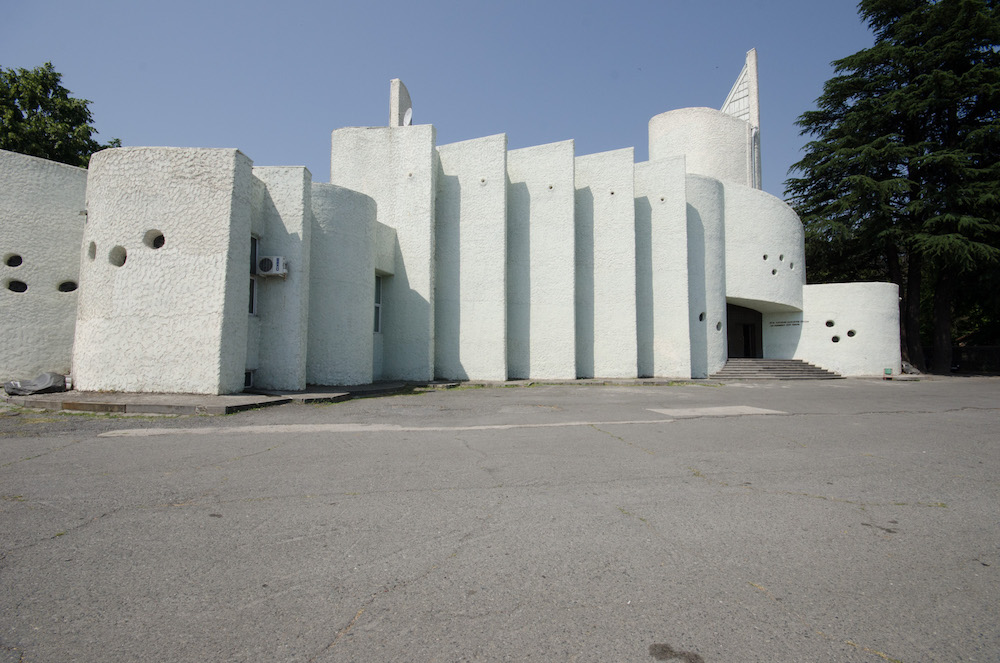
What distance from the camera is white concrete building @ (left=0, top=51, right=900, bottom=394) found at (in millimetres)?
10703

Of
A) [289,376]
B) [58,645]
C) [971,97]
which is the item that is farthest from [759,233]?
[58,645]

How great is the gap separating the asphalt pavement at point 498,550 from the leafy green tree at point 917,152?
23.9m

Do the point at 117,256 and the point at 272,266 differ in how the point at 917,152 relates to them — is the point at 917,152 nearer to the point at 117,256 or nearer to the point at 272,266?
the point at 272,266

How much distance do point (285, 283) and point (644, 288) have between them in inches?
543

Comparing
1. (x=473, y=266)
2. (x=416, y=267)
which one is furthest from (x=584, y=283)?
(x=416, y=267)

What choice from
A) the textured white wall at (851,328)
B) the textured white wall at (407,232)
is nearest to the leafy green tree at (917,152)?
the textured white wall at (851,328)

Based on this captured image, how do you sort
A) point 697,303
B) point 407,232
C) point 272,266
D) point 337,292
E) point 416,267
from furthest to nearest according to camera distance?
point 697,303
point 407,232
point 416,267
point 337,292
point 272,266

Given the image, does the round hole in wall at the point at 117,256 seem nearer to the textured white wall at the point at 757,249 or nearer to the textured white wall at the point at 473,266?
the textured white wall at the point at 473,266

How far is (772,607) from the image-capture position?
8.05 feet

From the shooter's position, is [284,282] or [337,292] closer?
[284,282]

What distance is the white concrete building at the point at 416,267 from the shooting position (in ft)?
35.1

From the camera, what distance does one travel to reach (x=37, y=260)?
11.8 metres

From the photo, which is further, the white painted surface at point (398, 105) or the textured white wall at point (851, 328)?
the textured white wall at point (851, 328)

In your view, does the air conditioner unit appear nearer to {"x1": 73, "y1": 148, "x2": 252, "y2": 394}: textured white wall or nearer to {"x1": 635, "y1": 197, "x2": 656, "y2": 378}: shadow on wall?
{"x1": 73, "y1": 148, "x2": 252, "y2": 394}: textured white wall
